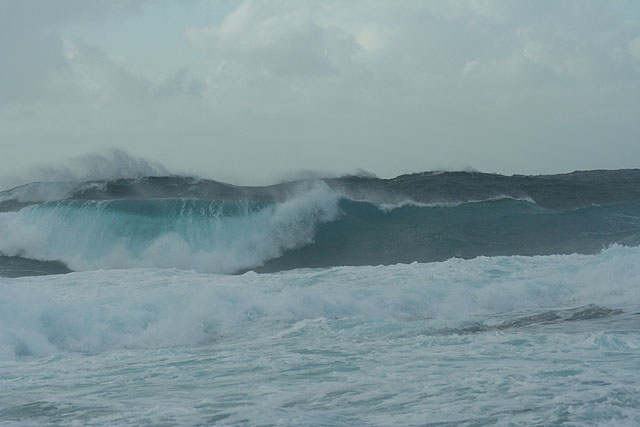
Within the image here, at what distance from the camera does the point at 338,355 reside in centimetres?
888

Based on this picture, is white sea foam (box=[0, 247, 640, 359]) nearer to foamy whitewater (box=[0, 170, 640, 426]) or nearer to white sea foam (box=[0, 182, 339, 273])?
foamy whitewater (box=[0, 170, 640, 426])

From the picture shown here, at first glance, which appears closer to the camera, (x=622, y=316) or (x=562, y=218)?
(x=622, y=316)

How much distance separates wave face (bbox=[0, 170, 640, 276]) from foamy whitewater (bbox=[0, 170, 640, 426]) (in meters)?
0.08

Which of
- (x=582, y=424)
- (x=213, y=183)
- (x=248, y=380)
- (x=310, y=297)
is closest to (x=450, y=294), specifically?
(x=310, y=297)

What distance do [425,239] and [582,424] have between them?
15508 mm

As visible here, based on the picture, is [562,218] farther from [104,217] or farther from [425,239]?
[104,217]

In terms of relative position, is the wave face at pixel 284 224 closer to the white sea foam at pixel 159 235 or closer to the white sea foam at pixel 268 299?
the white sea foam at pixel 159 235

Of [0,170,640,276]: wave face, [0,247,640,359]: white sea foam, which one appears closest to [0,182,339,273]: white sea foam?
[0,170,640,276]: wave face

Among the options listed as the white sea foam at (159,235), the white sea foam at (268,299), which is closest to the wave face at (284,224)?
the white sea foam at (159,235)

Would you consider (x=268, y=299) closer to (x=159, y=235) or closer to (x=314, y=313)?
(x=314, y=313)

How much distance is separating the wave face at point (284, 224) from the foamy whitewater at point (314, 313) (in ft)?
0.25

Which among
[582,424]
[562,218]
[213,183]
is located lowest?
[582,424]

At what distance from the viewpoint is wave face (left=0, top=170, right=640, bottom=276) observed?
68.2ft

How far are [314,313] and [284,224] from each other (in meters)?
11.1
